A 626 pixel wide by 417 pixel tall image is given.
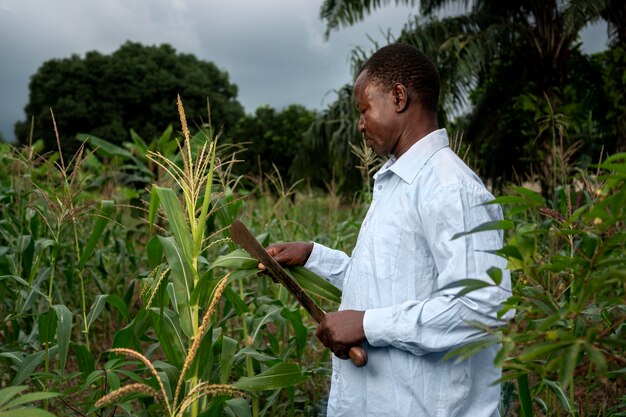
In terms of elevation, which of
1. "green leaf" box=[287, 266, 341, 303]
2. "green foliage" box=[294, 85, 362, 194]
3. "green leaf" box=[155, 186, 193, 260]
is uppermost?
"green foliage" box=[294, 85, 362, 194]

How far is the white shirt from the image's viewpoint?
1.75 m

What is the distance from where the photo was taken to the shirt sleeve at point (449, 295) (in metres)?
1.73

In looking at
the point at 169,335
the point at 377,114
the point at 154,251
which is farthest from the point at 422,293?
the point at 154,251

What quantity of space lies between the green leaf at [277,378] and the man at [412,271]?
0.34 m

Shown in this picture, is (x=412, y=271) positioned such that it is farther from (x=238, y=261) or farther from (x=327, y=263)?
(x=238, y=261)

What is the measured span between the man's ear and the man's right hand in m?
0.58

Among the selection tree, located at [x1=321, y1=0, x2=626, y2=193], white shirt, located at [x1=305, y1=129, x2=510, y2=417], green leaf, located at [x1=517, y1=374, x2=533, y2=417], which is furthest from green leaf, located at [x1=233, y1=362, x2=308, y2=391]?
tree, located at [x1=321, y1=0, x2=626, y2=193]

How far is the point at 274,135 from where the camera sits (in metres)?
26.3

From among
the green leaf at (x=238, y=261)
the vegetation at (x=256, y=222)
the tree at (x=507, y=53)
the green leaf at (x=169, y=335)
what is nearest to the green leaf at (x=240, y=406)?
the vegetation at (x=256, y=222)

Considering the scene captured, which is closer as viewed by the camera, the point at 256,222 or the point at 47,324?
the point at 47,324

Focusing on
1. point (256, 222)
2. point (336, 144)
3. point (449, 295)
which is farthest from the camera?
point (336, 144)

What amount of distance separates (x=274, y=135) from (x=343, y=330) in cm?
2462

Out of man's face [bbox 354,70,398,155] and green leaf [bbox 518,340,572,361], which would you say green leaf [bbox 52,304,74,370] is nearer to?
man's face [bbox 354,70,398,155]

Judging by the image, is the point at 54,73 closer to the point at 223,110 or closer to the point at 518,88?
the point at 223,110
